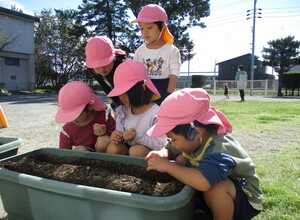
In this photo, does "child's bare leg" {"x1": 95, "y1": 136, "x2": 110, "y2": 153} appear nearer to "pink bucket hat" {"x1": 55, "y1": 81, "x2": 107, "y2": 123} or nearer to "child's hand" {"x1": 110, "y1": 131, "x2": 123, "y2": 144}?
"child's hand" {"x1": 110, "y1": 131, "x2": 123, "y2": 144}

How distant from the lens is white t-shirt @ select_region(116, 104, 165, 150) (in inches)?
69.1

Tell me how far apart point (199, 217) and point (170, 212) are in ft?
2.10

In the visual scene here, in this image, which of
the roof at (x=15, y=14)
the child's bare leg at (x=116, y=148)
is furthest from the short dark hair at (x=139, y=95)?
the roof at (x=15, y=14)

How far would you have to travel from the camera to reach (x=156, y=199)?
0.89 meters

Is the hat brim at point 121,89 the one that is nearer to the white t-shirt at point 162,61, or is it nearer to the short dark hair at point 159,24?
the white t-shirt at point 162,61

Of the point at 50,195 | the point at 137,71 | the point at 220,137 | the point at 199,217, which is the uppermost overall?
the point at 137,71

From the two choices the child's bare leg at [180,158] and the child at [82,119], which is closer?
the child's bare leg at [180,158]

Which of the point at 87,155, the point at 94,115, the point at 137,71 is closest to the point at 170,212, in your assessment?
the point at 87,155

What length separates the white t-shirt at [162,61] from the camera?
2176 mm

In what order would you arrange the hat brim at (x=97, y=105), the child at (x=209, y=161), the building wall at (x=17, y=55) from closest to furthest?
1. the child at (x=209, y=161)
2. the hat brim at (x=97, y=105)
3. the building wall at (x=17, y=55)

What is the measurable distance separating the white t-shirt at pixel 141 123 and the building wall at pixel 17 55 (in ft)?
66.6

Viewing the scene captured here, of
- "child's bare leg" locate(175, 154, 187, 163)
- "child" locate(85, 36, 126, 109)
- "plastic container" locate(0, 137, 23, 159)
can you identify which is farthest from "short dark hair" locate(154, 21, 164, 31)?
"plastic container" locate(0, 137, 23, 159)

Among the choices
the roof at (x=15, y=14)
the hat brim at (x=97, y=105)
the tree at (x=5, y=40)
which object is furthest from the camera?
the roof at (x=15, y=14)

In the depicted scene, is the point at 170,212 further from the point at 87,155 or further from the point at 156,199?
the point at 87,155
